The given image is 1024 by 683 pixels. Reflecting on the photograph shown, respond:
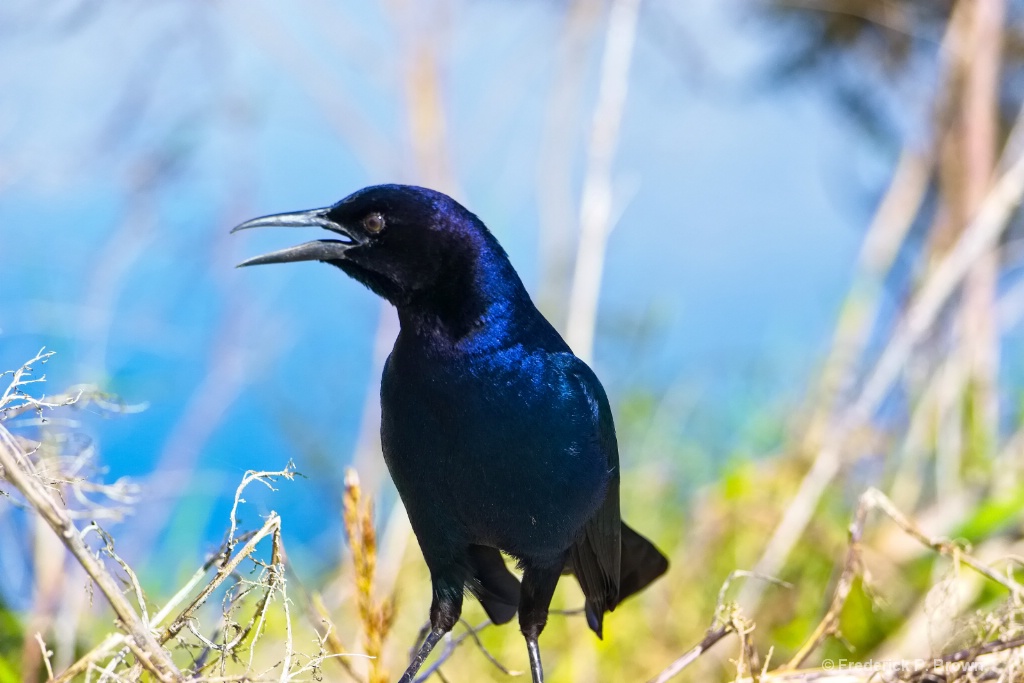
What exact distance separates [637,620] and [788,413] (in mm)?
1223

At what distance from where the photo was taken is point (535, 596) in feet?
6.03

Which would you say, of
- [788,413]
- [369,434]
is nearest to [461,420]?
[369,434]

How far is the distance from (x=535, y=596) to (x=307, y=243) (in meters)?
0.74

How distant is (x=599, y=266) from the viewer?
293 cm

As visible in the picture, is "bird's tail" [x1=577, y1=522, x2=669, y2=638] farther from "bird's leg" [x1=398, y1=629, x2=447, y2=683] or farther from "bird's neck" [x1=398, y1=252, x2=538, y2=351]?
"bird's neck" [x1=398, y1=252, x2=538, y2=351]

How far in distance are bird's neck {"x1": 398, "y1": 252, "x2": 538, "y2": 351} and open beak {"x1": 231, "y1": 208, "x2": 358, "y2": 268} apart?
149mm

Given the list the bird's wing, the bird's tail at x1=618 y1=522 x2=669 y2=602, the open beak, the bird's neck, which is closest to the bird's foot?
the bird's wing

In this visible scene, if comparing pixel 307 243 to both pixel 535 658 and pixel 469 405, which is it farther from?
pixel 535 658

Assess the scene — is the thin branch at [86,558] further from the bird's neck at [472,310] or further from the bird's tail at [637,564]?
the bird's tail at [637,564]

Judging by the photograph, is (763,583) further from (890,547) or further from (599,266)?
(599,266)

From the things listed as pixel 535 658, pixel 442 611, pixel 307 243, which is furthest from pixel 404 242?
pixel 535 658

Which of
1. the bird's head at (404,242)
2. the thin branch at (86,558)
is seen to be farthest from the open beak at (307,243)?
the thin branch at (86,558)

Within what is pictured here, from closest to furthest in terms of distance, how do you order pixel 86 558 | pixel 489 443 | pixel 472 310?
1. pixel 86 558
2. pixel 489 443
3. pixel 472 310

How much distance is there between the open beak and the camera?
5.52ft
